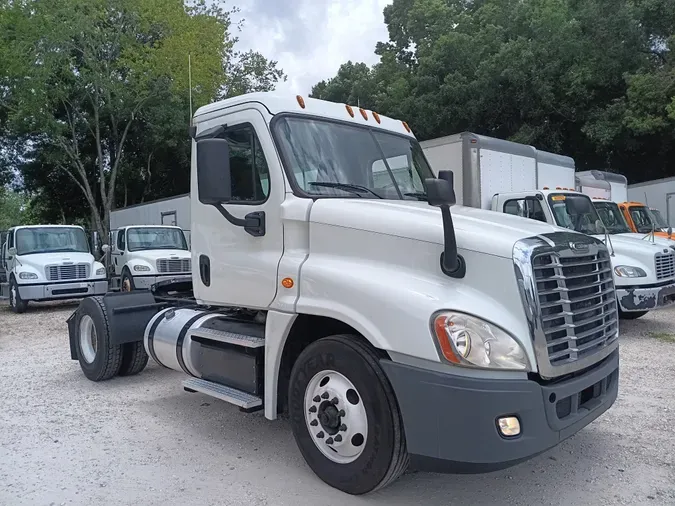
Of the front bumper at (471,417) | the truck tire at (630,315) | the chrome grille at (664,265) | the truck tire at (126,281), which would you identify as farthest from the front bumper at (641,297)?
the truck tire at (126,281)

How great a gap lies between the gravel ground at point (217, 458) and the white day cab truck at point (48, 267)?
764 cm

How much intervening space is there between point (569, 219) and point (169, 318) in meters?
6.71

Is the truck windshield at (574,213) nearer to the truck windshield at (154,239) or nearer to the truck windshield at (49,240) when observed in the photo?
the truck windshield at (154,239)

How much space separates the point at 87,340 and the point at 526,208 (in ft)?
22.9

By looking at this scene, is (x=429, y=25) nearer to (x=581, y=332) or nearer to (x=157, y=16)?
(x=157, y=16)

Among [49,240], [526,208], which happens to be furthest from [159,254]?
[526,208]

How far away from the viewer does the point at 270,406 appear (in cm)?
416

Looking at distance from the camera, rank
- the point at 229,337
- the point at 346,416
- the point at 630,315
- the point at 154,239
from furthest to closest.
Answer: the point at 154,239 < the point at 630,315 < the point at 229,337 < the point at 346,416

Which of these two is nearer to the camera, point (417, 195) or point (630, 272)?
point (417, 195)

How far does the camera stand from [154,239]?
15.4 metres

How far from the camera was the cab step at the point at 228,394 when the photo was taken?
4273 mm

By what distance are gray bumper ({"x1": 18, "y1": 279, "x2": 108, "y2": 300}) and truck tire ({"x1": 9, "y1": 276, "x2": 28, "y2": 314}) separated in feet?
0.84

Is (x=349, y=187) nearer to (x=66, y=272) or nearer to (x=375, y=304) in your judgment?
(x=375, y=304)

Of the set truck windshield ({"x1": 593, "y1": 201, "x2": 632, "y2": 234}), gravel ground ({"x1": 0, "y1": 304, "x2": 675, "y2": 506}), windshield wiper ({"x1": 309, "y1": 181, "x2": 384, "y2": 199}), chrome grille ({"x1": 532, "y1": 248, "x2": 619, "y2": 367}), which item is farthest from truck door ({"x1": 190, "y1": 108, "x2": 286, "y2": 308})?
truck windshield ({"x1": 593, "y1": 201, "x2": 632, "y2": 234})
